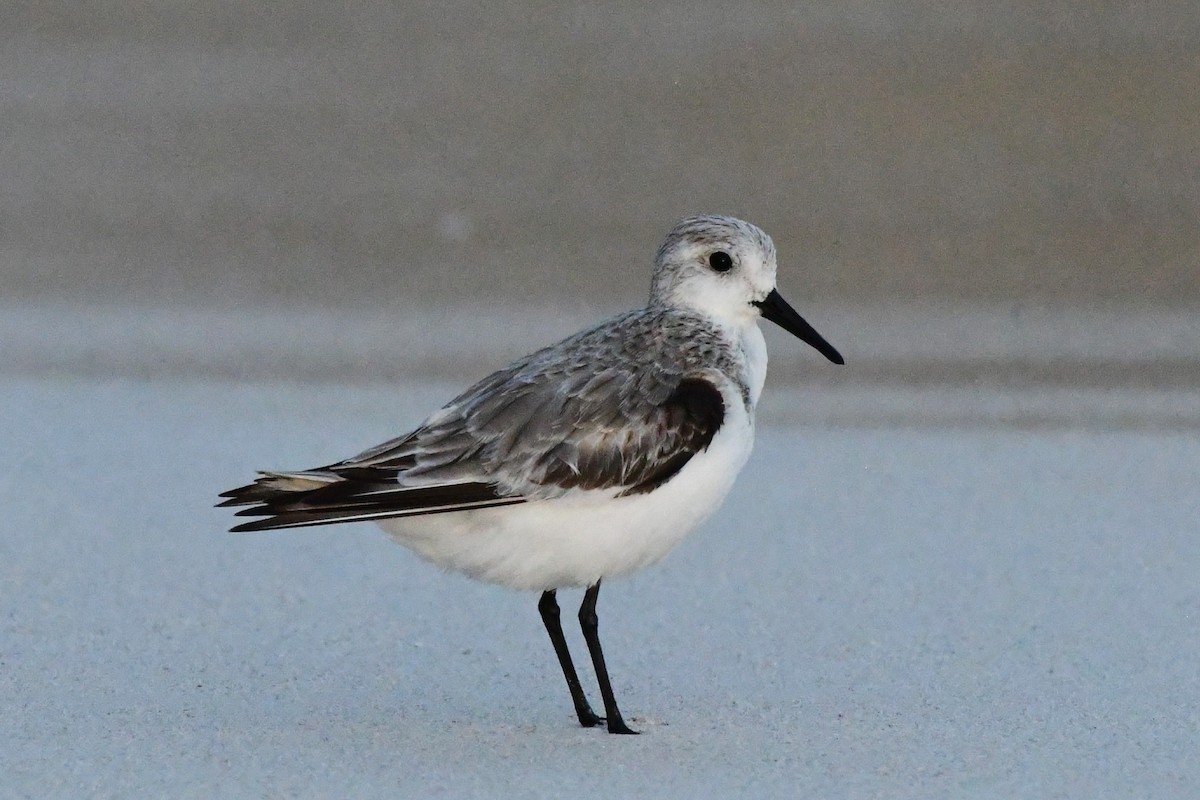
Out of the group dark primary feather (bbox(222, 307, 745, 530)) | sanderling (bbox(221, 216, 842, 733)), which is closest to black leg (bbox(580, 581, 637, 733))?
sanderling (bbox(221, 216, 842, 733))

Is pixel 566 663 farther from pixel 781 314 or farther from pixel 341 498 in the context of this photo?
pixel 781 314

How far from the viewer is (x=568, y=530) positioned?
3.70 m

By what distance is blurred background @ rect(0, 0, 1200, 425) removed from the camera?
24.6 feet

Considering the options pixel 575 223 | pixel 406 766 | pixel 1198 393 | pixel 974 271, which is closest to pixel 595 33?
pixel 575 223

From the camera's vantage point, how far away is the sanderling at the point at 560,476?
11.8 feet

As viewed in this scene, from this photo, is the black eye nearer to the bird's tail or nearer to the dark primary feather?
the dark primary feather

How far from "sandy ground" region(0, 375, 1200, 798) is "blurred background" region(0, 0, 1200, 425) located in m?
1.11

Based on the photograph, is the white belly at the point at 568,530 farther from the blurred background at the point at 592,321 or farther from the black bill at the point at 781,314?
the black bill at the point at 781,314

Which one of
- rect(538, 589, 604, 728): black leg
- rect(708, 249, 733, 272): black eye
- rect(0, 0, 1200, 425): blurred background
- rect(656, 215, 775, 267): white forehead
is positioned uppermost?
rect(0, 0, 1200, 425): blurred background

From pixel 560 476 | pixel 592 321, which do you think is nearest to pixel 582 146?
pixel 592 321

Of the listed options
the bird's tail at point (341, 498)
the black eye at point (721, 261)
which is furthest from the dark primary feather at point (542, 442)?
the black eye at point (721, 261)

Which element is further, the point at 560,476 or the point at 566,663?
the point at 566,663

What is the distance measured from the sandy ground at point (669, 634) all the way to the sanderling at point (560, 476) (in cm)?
37

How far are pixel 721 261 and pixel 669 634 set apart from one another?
967 mm
